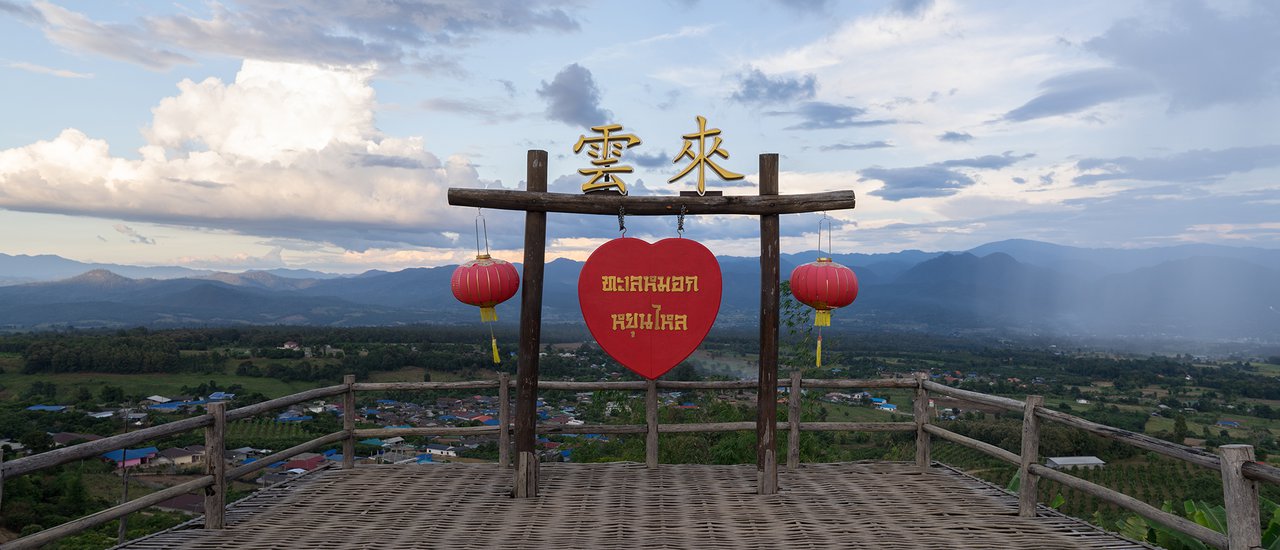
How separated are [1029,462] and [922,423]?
128 centimetres

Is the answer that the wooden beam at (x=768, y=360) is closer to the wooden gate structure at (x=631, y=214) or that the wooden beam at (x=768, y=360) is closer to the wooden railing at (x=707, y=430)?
the wooden gate structure at (x=631, y=214)

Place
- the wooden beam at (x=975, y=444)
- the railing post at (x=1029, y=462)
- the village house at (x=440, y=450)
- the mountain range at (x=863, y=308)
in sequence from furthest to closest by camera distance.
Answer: the mountain range at (x=863, y=308) → the village house at (x=440, y=450) → the wooden beam at (x=975, y=444) → the railing post at (x=1029, y=462)

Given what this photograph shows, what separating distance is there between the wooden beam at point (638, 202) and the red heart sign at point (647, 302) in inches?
12.7

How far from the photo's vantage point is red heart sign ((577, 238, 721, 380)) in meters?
5.36

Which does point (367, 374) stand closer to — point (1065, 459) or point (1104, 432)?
point (1065, 459)

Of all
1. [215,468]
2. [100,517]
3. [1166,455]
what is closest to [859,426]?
[1166,455]

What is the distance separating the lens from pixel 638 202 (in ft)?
17.6

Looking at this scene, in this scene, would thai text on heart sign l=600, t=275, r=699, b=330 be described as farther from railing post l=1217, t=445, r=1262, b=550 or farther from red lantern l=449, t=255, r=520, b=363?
railing post l=1217, t=445, r=1262, b=550

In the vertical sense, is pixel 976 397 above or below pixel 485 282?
below

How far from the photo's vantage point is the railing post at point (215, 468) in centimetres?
466

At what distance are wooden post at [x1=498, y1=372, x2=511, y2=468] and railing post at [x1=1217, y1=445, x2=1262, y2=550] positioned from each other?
16.0 feet

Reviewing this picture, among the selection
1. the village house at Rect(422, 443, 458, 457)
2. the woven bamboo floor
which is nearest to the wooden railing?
the woven bamboo floor

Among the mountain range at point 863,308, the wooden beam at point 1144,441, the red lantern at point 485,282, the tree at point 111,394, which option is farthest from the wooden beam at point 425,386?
the mountain range at point 863,308

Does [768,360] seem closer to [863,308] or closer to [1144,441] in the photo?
[1144,441]
